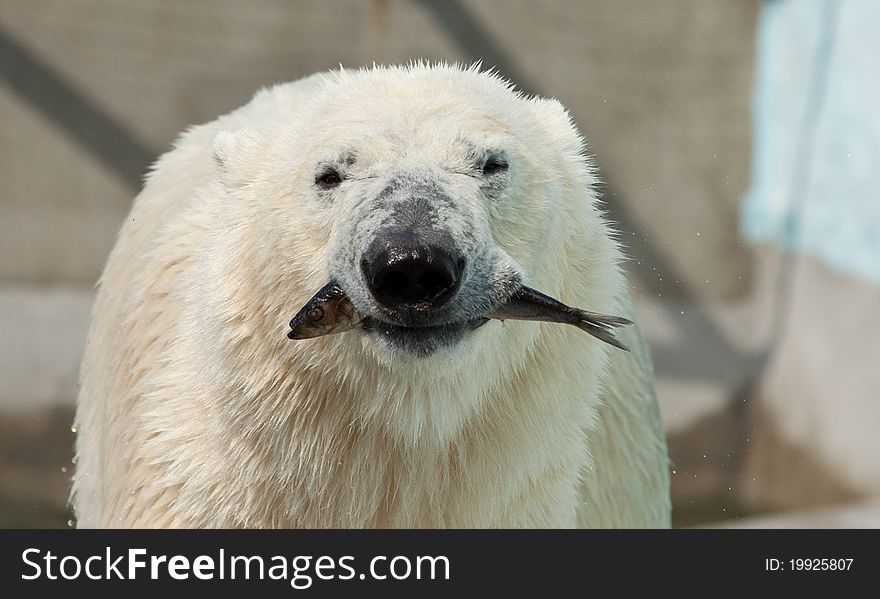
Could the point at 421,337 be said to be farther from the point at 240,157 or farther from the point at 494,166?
the point at 240,157

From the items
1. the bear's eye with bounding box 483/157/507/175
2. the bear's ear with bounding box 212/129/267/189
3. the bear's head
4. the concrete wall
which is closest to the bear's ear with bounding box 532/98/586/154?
the bear's head

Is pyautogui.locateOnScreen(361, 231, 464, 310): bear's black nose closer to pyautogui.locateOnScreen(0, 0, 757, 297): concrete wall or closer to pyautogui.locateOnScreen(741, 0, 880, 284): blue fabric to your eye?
pyautogui.locateOnScreen(0, 0, 757, 297): concrete wall

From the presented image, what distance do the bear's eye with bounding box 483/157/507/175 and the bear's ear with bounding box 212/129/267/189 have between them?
471mm

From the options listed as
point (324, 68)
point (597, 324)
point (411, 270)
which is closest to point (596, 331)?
point (597, 324)

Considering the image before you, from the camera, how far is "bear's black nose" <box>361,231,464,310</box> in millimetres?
1655

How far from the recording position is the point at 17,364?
5895mm

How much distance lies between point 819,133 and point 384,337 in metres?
5.20

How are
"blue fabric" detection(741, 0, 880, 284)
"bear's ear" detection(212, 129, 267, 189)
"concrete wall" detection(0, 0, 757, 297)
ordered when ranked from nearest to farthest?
"bear's ear" detection(212, 129, 267, 189) < "concrete wall" detection(0, 0, 757, 297) < "blue fabric" detection(741, 0, 880, 284)

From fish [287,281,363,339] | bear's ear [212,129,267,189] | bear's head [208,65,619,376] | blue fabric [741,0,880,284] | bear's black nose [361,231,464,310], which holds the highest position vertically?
blue fabric [741,0,880,284]

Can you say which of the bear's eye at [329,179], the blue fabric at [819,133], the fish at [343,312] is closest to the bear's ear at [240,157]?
the bear's eye at [329,179]

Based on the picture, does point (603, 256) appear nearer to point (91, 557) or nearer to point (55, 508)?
point (91, 557)

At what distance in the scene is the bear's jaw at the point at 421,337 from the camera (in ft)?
5.83

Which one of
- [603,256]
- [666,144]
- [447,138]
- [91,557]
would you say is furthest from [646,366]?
[666,144]

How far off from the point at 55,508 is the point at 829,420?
4.20m
